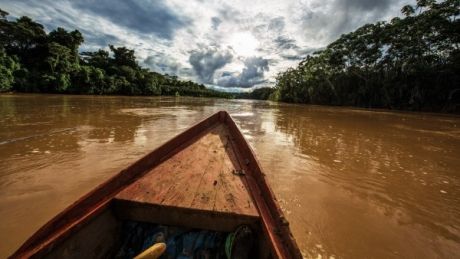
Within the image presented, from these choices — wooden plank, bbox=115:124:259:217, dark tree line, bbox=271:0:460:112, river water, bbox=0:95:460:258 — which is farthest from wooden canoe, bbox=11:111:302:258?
dark tree line, bbox=271:0:460:112

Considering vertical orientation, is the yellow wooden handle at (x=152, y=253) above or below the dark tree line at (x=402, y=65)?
below

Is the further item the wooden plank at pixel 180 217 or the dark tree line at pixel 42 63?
the dark tree line at pixel 42 63

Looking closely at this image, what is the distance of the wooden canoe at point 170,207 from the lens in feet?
4.72

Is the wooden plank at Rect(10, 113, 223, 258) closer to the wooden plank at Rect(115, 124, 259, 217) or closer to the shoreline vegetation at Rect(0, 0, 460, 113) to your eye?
the wooden plank at Rect(115, 124, 259, 217)

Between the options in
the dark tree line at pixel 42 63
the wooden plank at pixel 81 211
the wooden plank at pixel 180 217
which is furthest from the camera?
the dark tree line at pixel 42 63

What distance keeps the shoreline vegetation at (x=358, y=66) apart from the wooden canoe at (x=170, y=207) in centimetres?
2946

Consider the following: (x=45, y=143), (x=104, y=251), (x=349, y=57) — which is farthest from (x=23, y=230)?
(x=349, y=57)

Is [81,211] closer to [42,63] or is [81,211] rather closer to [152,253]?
[152,253]

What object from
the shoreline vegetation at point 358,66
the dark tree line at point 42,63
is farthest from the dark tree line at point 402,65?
the dark tree line at point 42,63

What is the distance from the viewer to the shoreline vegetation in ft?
74.8

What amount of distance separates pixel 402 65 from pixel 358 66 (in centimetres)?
744

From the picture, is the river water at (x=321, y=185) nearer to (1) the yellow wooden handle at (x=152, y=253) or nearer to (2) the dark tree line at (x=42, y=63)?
(1) the yellow wooden handle at (x=152, y=253)

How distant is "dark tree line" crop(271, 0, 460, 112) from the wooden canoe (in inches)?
1160

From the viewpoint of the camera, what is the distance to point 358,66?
110 feet
